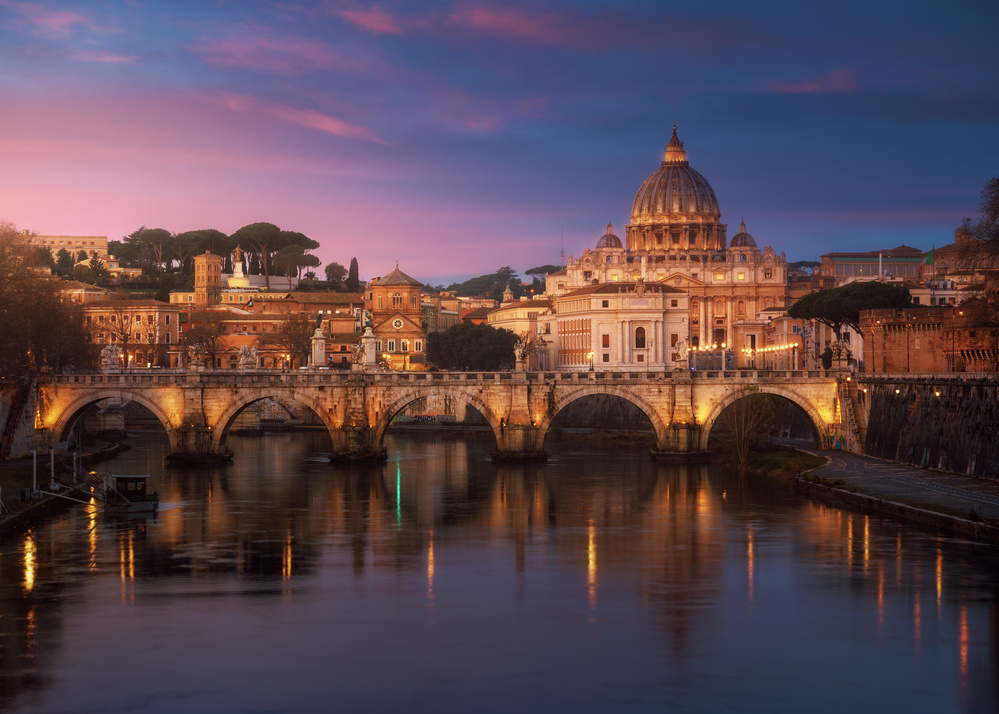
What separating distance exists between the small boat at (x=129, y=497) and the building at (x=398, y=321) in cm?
8055

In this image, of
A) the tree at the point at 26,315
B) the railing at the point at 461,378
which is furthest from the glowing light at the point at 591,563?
the tree at the point at 26,315

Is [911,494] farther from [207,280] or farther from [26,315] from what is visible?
[207,280]

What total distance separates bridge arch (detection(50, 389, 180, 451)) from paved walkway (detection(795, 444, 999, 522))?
34208mm

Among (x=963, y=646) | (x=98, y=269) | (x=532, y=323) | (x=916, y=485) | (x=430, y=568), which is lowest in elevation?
(x=963, y=646)

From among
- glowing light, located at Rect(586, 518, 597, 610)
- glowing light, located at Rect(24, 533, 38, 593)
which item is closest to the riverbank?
glowing light, located at Rect(586, 518, 597, 610)

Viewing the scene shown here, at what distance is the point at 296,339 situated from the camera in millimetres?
121188

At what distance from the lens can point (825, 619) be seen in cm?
3052

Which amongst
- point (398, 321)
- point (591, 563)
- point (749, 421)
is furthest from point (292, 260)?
point (591, 563)

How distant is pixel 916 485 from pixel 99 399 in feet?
141

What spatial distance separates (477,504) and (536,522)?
17.6 ft

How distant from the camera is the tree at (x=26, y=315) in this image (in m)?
58.1

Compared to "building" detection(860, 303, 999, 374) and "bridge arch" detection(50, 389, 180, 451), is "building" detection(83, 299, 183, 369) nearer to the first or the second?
"bridge arch" detection(50, 389, 180, 451)

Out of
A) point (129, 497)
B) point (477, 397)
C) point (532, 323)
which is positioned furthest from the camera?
point (532, 323)

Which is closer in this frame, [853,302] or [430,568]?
[430,568]
